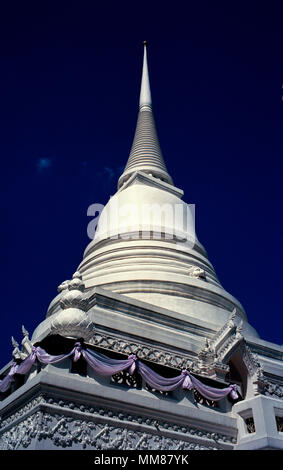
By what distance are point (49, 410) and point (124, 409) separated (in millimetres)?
1797

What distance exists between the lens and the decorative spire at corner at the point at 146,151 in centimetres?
3294

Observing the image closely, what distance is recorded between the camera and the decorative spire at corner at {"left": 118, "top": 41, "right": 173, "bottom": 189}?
1297 inches

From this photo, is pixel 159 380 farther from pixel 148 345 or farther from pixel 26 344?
pixel 26 344

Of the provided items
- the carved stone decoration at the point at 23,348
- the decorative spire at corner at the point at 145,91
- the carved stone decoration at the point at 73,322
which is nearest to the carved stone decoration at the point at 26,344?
the carved stone decoration at the point at 23,348

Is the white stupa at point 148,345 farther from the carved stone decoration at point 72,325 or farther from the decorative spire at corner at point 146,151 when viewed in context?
the decorative spire at corner at point 146,151

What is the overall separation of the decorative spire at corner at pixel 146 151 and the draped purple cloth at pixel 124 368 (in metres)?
21.6

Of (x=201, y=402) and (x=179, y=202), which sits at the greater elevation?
(x=179, y=202)

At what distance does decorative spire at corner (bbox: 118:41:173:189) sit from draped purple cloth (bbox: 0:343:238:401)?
21.6m

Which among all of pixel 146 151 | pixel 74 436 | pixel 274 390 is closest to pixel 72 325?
pixel 74 436

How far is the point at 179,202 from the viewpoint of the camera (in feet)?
95.8

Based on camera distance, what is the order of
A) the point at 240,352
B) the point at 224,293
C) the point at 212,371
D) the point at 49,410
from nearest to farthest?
the point at 49,410 < the point at 212,371 < the point at 240,352 < the point at 224,293
